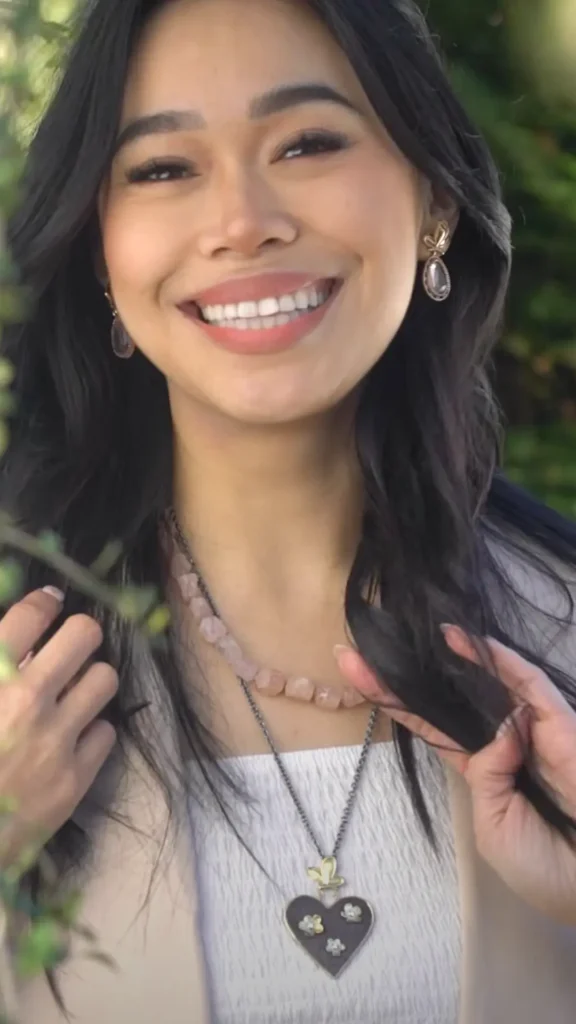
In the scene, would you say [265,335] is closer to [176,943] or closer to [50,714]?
[50,714]

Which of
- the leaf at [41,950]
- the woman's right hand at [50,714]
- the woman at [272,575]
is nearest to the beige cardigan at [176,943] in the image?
the woman at [272,575]

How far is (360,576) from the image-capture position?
5.73 feet

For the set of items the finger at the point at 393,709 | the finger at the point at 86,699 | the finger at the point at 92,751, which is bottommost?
the finger at the point at 393,709

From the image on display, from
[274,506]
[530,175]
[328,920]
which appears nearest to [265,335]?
[274,506]

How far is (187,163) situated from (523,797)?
0.75 metres

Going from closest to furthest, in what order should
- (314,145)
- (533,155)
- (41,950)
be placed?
(41,950) → (314,145) → (533,155)

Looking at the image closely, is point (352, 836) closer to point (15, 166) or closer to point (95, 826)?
point (95, 826)

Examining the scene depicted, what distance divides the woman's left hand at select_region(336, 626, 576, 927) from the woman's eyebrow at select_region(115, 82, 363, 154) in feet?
2.01

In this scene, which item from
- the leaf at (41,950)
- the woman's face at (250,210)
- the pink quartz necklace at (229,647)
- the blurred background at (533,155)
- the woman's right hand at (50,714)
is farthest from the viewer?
the blurred background at (533,155)

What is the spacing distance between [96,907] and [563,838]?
1.64 feet

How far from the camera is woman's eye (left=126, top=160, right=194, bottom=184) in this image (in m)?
1.50

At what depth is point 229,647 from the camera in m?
1.69

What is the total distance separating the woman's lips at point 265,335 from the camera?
1506 millimetres

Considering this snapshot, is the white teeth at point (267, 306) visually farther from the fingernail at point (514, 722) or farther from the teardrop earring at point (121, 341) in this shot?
the fingernail at point (514, 722)
